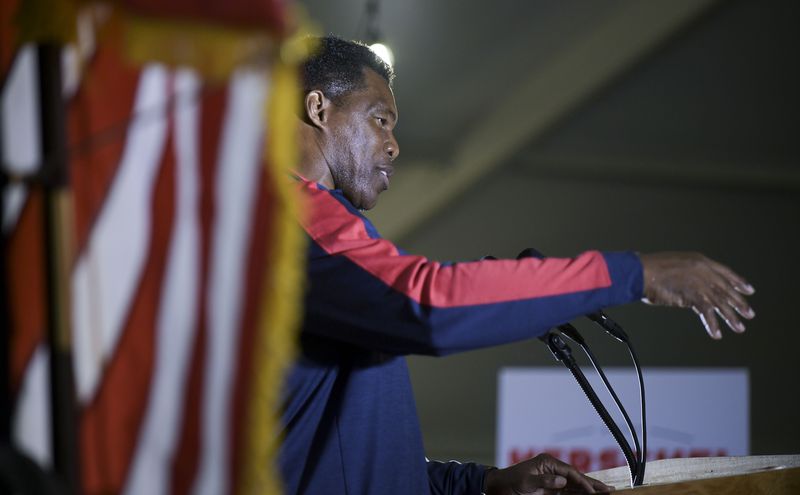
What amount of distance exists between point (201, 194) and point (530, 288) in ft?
1.78

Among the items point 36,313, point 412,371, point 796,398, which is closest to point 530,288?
point 36,313

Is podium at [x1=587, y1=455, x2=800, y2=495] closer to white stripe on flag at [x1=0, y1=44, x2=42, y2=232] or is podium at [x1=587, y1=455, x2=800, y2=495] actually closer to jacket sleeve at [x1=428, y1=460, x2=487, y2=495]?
jacket sleeve at [x1=428, y1=460, x2=487, y2=495]

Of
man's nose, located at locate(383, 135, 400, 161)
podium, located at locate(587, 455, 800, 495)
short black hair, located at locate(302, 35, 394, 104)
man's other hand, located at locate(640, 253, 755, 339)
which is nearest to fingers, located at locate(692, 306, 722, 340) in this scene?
man's other hand, located at locate(640, 253, 755, 339)

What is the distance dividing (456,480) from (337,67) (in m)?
0.81

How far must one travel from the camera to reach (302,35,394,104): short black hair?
1.91m

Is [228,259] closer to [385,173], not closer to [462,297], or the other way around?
[462,297]

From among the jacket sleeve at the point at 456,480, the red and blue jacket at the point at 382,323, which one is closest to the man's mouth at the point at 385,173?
the red and blue jacket at the point at 382,323

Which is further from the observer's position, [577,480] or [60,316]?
[577,480]

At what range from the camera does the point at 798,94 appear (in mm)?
7449

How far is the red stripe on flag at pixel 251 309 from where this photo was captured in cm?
97

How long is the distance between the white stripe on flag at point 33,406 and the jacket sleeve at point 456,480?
1.15 meters

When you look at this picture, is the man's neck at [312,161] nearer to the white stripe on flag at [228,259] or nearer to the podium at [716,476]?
the podium at [716,476]

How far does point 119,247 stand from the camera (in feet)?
3.21

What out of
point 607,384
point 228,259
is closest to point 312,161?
point 607,384
